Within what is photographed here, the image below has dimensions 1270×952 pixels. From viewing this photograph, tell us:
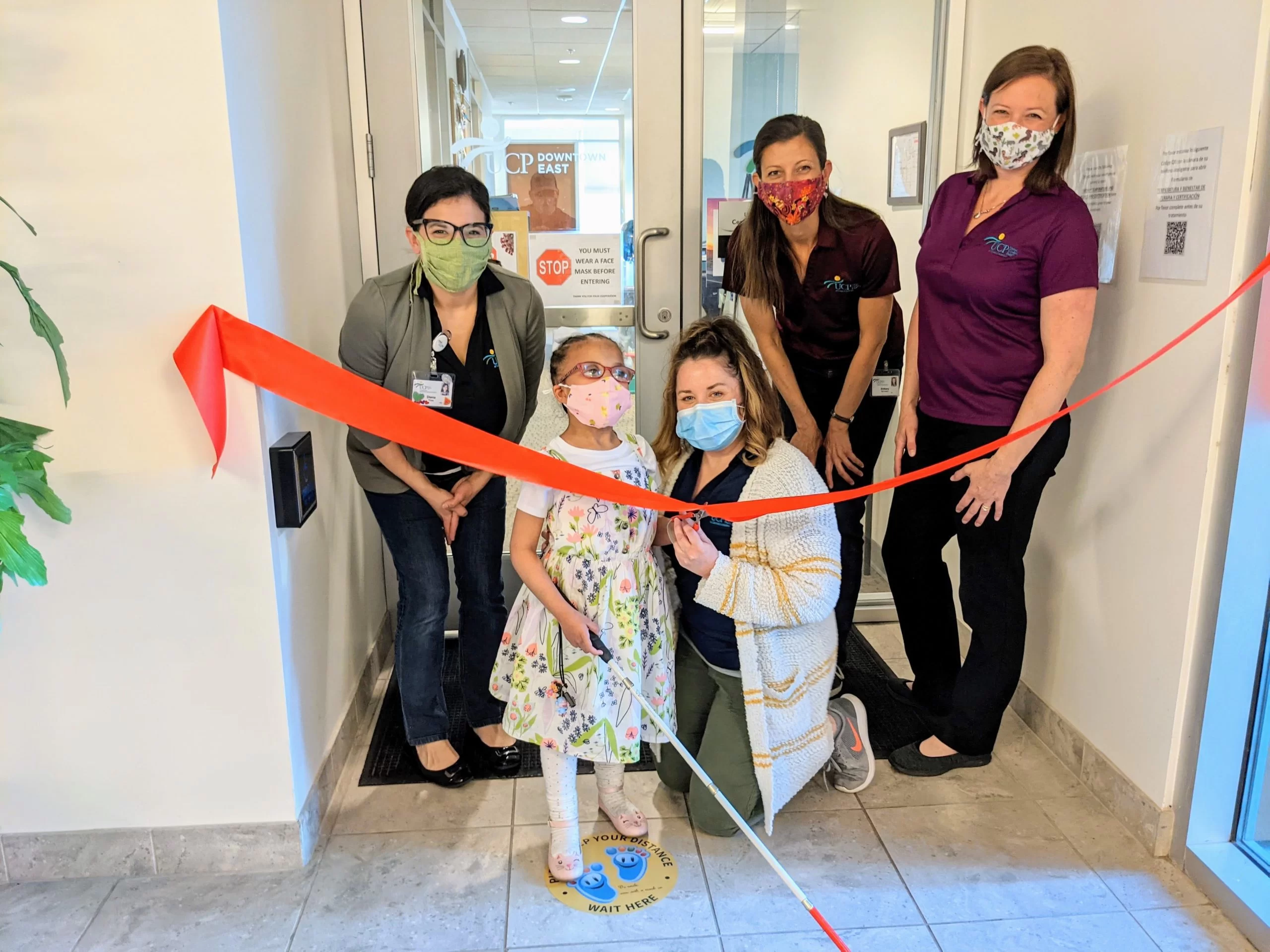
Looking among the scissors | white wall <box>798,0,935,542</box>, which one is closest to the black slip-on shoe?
the scissors

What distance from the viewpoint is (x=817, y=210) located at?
237 centimetres

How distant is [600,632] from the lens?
1.93 metres

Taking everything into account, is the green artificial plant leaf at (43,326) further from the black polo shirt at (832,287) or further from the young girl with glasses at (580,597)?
the black polo shirt at (832,287)

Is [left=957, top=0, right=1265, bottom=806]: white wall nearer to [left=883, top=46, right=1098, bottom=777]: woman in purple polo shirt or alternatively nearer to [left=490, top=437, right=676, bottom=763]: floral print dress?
[left=883, top=46, right=1098, bottom=777]: woman in purple polo shirt

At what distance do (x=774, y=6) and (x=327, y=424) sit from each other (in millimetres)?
1733

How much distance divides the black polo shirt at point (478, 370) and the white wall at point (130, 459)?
0.47m

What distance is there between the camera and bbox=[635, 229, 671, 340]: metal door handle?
111 inches

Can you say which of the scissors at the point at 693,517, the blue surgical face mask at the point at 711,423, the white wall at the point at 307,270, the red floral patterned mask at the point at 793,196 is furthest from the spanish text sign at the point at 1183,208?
the white wall at the point at 307,270

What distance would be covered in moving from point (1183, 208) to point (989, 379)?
0.49m

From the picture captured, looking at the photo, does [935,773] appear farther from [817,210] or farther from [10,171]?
[10,171]

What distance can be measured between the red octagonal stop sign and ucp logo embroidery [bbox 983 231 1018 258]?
48.9 inches

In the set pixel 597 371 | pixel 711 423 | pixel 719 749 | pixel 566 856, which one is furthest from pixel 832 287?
pixel 566 856

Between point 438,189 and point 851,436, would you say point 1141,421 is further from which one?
point 438,189

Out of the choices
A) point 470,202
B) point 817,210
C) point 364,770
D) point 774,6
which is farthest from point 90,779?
point 774,6
